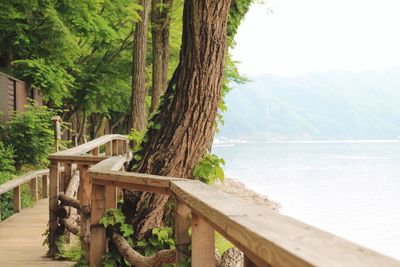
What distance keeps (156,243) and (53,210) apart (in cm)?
218

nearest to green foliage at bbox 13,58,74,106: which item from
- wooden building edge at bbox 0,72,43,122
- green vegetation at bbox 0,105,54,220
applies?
wooden building edge at bbox 0,72,43,122

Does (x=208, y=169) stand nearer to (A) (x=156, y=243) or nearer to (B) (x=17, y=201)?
(A) (x=156, y=243)

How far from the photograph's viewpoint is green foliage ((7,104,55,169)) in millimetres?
13328

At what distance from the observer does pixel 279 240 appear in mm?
1389

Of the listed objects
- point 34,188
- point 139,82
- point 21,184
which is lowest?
point 34,188

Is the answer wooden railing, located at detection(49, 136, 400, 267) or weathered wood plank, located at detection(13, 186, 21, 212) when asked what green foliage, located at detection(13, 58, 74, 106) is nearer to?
weathered wood plank, located at detection(13, 186, 21, 212)

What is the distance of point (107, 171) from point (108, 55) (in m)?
16.8

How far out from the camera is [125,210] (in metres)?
4.75

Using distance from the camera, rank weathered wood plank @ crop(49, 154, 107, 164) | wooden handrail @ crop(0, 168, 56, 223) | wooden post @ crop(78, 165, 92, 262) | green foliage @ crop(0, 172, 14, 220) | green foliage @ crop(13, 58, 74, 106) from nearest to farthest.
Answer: wooden post @ crop(78, 165, 92, 262)
weathered wood plank @ crop(49, 154, 107, 164)
wooden handrail @ crop(0, 168, 56, 223)
green foliage @ crop(0, 172, 14, 220)
green foliage @ crop(13, 58, 74, 106)

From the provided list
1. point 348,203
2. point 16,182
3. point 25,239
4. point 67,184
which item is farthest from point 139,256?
point 348,203

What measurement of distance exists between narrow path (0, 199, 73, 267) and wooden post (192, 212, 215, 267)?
3.58 m

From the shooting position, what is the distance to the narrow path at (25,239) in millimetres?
5973

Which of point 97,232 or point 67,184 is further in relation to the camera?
point 67,184

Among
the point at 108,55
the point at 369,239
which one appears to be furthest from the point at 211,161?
the point at 369,239
